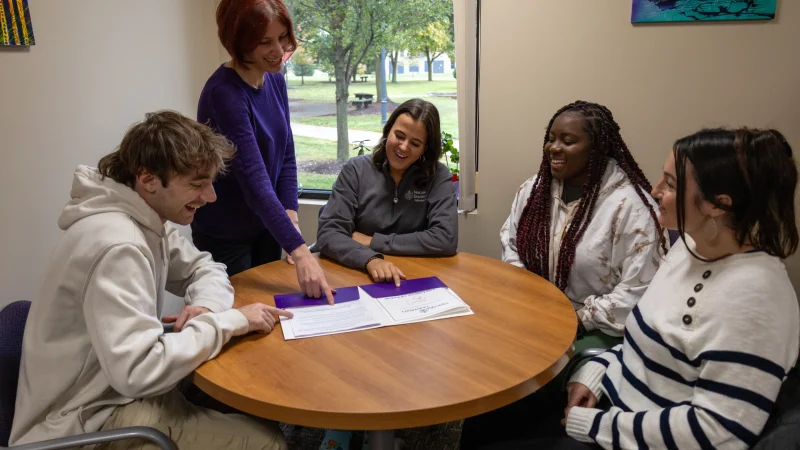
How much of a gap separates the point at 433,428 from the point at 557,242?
3.10ft

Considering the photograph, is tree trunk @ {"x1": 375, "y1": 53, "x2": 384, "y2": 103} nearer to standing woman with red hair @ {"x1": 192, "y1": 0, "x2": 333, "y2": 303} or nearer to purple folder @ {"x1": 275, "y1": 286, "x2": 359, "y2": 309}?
standing woman with red hair @ {"x1": 192, "y1": 0, "x2": 333, "y2": 303}

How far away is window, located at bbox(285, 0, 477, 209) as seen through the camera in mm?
3039

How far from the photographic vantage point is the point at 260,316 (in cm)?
147

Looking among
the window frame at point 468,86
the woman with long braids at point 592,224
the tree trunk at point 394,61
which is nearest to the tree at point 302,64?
the tree trunk at point 394,61

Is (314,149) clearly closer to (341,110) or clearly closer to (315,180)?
(315,180)

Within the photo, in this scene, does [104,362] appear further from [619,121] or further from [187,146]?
[619,121]

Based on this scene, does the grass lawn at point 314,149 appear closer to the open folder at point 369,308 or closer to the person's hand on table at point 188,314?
the open folder at point 369,308

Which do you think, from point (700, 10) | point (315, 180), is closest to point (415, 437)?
point (315, 180)

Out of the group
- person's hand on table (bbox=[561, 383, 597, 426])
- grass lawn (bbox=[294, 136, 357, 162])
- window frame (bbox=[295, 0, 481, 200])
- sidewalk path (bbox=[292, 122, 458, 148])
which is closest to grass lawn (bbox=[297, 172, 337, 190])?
grass lawn (bbox=[294, 136, 357, 162])

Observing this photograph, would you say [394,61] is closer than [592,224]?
No

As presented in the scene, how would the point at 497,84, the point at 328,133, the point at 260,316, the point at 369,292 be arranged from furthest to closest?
the point at 328,133 → the point at 497,84 → the point at 369,292 → the point at 260,316

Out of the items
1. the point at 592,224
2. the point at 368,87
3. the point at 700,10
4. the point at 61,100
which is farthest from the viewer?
the point at 368,87

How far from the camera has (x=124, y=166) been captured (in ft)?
4.58

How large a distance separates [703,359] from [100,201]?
1.38 meters
